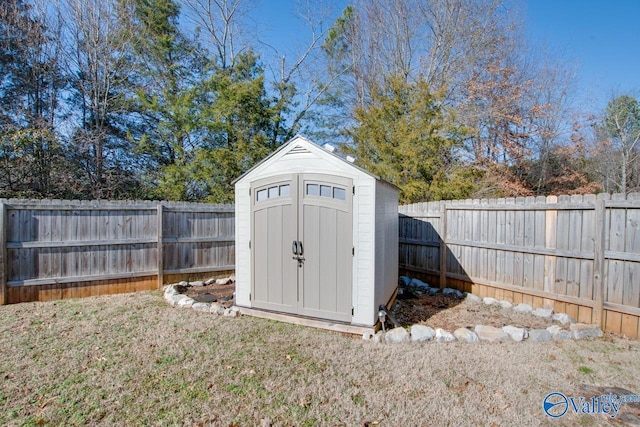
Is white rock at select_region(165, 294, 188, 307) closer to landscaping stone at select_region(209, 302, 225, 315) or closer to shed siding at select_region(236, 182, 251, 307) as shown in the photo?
landscaping stone at select_region(209, 302, 225, 315)

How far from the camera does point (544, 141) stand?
41.8 ft

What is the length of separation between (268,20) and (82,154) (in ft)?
27.7

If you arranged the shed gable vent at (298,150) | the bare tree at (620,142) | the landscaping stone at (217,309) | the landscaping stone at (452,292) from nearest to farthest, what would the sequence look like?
the shed gable vent at (298,150)
the landscaping stone at (217,309)
the landscaping stone at (452,292)
the bare tree at (620,142)

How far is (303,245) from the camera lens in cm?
455

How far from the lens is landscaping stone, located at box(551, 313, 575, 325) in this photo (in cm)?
463

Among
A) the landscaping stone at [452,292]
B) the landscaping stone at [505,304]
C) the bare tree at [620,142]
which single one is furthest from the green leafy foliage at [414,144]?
the bare tree at [620,142]

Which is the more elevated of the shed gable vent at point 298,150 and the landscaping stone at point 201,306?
the shed gable vent at point 298,150

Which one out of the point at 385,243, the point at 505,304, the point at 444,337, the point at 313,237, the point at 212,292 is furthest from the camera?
the point at 212,292

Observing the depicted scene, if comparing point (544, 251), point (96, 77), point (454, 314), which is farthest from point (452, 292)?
point (96, 77)

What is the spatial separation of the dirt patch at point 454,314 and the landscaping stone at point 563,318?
9cm

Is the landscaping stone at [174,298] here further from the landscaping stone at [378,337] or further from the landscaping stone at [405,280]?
the landscaping stone at [405,280]

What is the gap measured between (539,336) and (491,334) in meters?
0.58

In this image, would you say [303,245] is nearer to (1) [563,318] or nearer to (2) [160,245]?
(2) [160,245]

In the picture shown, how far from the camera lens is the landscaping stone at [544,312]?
16.0 feet
